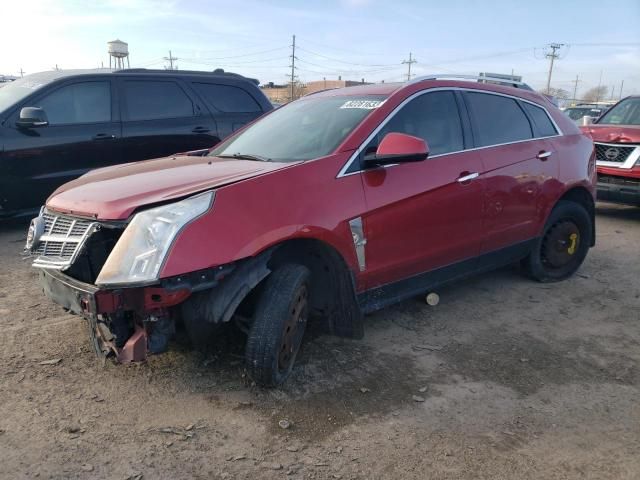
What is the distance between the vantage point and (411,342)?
3771mm

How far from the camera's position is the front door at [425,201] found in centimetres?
341

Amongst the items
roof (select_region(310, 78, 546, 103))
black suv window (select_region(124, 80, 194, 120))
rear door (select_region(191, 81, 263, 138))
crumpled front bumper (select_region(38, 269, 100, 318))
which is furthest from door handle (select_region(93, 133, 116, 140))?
crumpled front bumper (select_region(38, 269, 100, 318))

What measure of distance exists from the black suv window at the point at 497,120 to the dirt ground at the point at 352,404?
4.65 feet

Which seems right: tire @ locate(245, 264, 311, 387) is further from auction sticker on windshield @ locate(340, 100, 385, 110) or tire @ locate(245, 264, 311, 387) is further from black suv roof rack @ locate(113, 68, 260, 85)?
black suv roof rack @ locate(113, 68, 260, 85)

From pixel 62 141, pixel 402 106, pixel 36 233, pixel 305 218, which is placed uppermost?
pixel 402 106

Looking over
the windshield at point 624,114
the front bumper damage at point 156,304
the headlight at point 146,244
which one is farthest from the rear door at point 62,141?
the windshield at point 624,114

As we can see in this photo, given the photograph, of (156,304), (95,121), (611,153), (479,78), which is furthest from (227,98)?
(611,153)

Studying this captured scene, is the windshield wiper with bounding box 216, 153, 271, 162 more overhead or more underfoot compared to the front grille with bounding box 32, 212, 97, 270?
more overhead

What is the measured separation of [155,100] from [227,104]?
1.02 m

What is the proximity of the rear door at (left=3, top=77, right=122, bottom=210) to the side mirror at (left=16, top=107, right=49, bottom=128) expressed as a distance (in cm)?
15

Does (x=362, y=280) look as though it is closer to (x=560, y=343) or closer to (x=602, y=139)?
(x=560, y=343)

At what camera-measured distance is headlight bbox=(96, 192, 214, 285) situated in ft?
8.35

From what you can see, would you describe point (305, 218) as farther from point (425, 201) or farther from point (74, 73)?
point (74, 73)

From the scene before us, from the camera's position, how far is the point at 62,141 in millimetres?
6070
